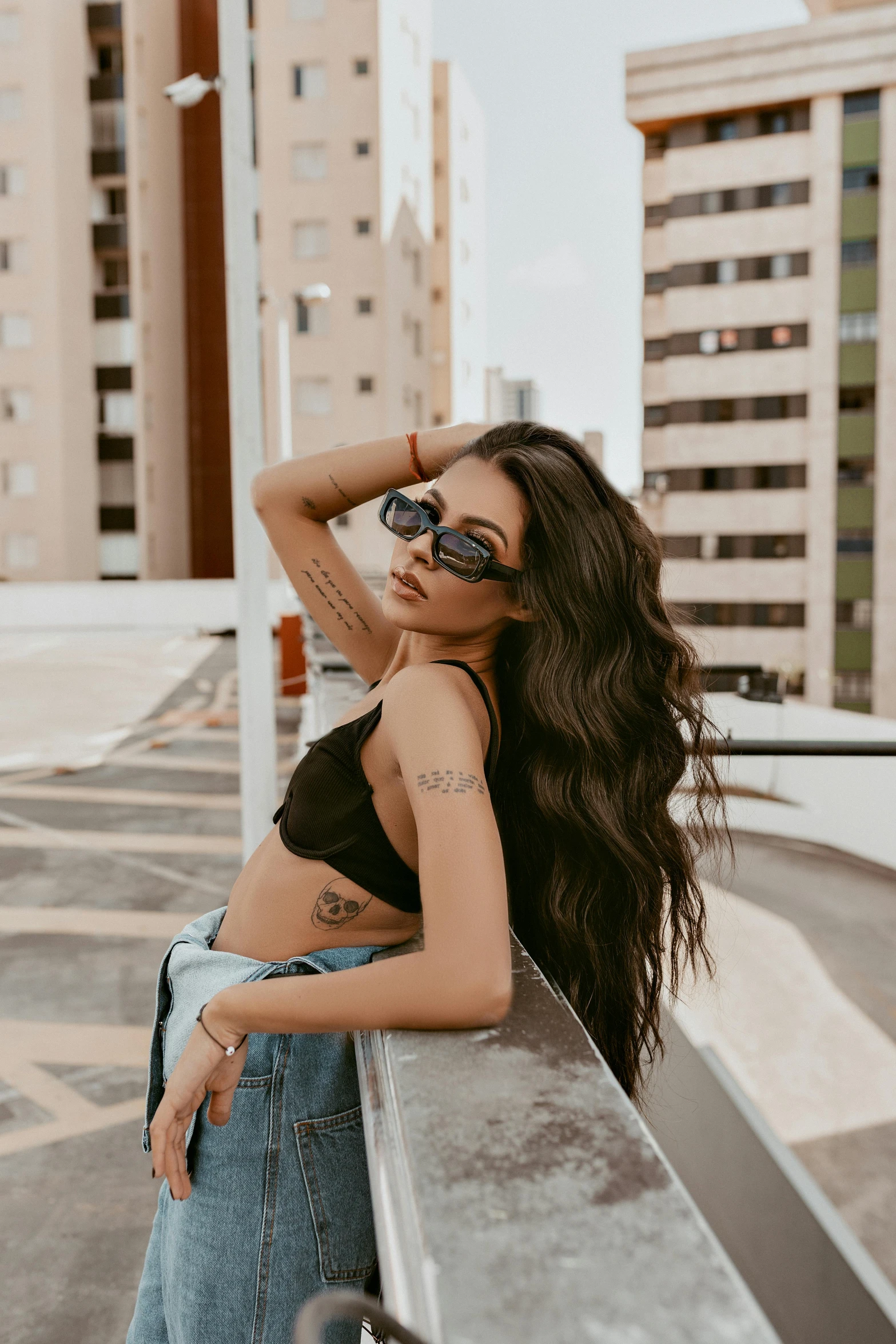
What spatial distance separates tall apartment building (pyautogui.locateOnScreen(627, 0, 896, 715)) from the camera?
38.3m

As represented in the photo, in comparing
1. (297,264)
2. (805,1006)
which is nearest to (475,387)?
(297,264)

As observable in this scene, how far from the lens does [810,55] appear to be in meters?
38.1

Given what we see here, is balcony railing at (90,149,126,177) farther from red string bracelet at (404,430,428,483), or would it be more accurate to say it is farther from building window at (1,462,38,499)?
red string bracelet at (404,430,428,483)

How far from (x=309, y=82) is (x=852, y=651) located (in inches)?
1039

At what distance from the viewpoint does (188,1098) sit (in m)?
1.21

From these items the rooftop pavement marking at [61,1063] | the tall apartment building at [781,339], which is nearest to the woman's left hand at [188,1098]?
the rooftop pavement marking at [61,1063]

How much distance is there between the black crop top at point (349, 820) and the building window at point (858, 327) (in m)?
42.8

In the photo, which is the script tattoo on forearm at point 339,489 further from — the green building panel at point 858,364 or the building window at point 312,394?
the green building panel at point 858,364

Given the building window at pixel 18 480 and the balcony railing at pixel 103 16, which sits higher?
the balcony railing at pixel 103 16

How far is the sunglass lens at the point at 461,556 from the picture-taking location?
55.0 inches

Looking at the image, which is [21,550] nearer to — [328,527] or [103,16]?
[103,16]

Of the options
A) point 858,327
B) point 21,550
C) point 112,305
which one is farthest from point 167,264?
point 858,327

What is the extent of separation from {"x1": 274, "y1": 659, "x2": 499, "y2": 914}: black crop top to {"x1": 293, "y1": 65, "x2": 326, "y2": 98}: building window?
35940 mm

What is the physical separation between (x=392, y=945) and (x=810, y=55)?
44989 mm
